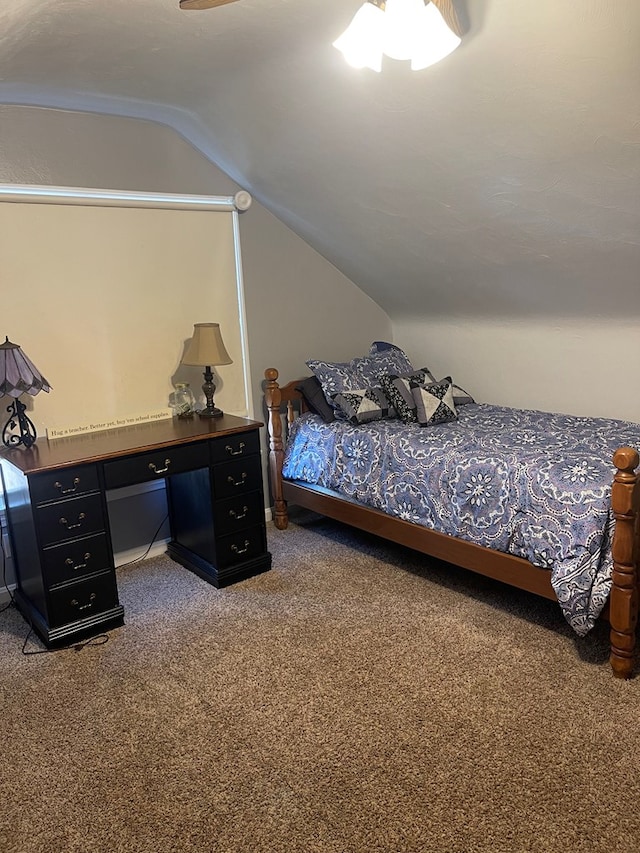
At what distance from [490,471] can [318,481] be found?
1.11 meters

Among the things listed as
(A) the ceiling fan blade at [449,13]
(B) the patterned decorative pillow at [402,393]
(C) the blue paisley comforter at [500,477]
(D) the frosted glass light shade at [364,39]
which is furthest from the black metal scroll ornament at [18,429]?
(A) the ceiling fan blade at [449,13]

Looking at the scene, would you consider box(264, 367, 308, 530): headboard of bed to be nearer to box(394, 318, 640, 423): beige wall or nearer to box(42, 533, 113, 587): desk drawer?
box(394, 318, 640, 423): beige wall

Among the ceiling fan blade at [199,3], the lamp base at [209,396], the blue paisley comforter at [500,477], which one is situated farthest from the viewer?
the lamp base at [209,396]

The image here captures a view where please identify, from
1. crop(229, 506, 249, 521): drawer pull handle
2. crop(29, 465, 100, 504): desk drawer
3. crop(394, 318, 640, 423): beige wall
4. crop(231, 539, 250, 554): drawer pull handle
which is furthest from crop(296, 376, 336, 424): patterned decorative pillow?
crop(29, 465, 100, 504): desk drawer

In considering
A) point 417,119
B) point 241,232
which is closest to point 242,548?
point 241,232

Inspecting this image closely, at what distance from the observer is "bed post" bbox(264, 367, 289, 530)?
3783 millimetres

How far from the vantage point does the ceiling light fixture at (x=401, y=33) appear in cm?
201

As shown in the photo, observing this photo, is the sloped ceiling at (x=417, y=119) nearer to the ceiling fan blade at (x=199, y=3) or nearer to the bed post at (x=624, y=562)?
the ceiling fan blade at (x=199, y=3)

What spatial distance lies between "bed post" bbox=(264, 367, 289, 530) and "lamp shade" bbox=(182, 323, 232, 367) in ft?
1.62

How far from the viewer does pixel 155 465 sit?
9.53ft

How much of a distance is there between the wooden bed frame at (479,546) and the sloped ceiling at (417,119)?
1020mm

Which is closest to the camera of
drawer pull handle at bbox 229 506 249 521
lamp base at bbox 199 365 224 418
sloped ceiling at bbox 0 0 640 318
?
sloped ceiling at bbox 0 0 640 318

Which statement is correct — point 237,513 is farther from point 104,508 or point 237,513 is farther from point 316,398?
point 316,398

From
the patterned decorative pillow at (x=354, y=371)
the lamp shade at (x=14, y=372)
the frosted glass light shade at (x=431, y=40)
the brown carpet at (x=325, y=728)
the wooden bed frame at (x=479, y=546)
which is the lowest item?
the brown carpet at (x=325, y=728)
